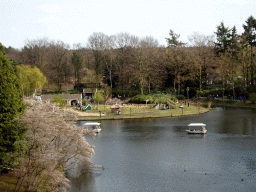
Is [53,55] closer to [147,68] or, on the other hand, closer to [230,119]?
[147,68]

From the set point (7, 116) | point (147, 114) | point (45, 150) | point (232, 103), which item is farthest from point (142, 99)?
point (7, 116)

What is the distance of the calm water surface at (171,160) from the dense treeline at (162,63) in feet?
119

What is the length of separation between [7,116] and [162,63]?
67878 mm

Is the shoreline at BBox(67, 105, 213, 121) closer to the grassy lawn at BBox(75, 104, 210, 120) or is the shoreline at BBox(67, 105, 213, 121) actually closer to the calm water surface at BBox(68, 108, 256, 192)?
the grassy lawn at BBox(75, 104, 210, 120)

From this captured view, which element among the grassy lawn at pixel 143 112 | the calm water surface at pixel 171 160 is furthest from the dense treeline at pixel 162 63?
the calm water surface at pixel 171 160

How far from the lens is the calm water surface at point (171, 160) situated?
1777cm

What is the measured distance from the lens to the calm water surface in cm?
1777

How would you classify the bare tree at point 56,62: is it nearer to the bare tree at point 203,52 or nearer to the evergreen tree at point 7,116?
the bare tree at point 203,52

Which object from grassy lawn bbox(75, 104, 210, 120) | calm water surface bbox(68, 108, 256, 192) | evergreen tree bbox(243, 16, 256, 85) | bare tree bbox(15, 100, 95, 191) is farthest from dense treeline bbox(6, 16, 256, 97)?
bare tree bbox(15, 100, 95, 191)

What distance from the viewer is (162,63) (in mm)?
80812

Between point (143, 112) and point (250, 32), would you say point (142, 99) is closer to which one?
point (143, 112)

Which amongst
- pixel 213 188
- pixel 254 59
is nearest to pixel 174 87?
pixel 254 59

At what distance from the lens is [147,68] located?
71625 mm

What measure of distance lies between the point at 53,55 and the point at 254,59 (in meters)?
58.2
